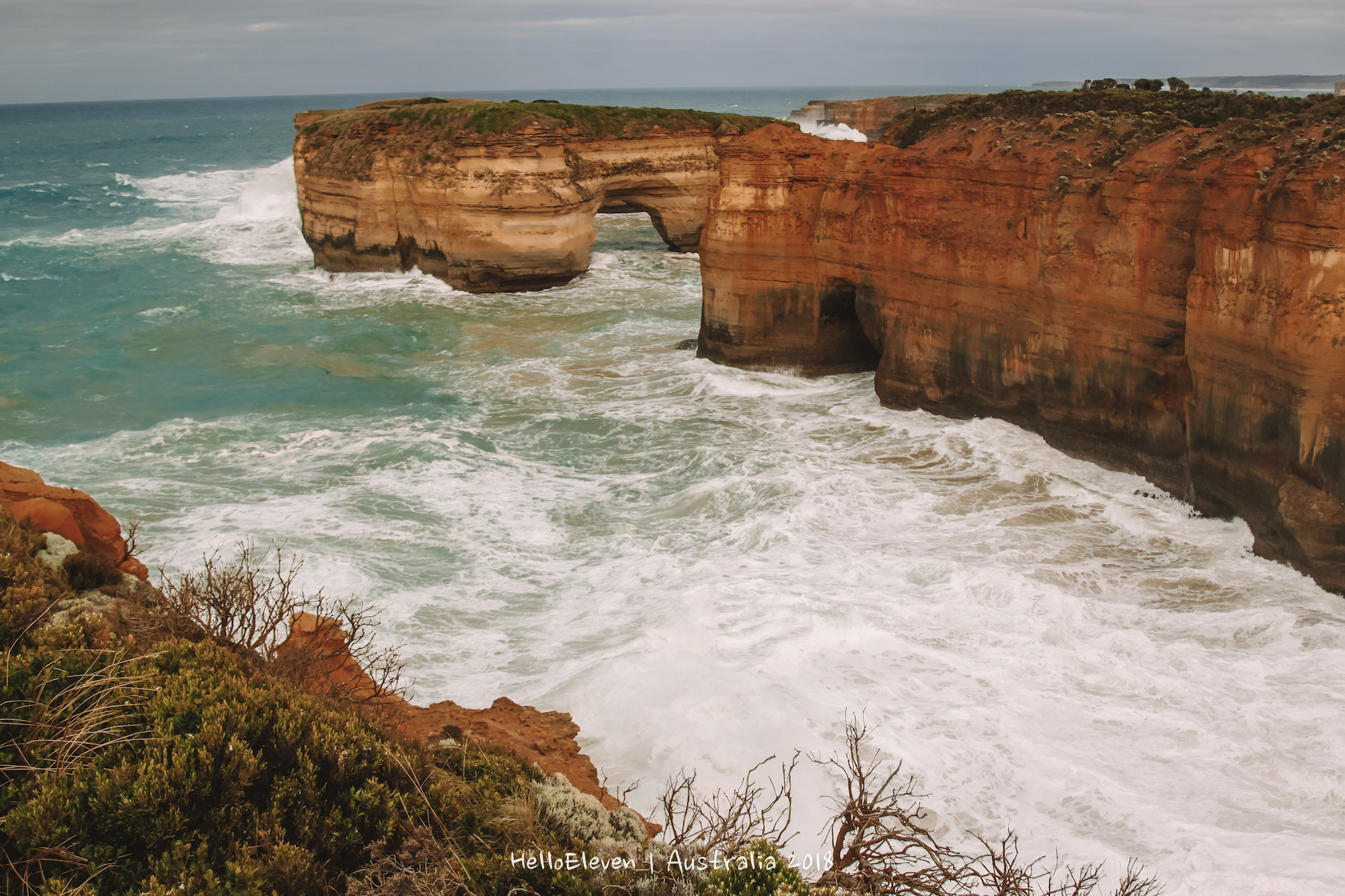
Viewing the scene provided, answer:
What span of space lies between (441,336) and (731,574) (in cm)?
1611

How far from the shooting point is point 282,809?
5676 mm

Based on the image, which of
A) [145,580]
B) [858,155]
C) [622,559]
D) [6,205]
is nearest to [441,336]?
[858,155]

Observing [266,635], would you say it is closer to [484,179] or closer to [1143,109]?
[1143,109]

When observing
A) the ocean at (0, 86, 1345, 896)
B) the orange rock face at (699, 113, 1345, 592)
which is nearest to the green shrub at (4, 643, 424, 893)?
the ocean at (0, 86, 1345, 896)

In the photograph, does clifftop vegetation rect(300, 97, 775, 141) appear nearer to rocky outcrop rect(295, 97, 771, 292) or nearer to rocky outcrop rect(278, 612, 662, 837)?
rocky outcrop rect(295, 97, 771, 292)

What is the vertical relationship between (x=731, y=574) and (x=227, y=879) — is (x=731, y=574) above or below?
below

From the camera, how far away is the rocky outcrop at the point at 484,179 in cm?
2952

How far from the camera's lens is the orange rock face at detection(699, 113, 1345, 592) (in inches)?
439

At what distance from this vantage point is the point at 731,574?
1195 cm

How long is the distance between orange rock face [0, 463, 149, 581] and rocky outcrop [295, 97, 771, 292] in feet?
70.6

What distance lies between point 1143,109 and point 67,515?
16.0m

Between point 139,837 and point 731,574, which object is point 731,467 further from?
point 139,837

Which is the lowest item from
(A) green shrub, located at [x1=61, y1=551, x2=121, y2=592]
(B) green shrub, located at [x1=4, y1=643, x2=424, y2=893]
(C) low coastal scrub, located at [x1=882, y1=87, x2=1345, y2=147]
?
(B) green shrub, located at [x1=4, y1=643, x2=424, y2=893]

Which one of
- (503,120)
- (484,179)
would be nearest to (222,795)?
(484,179)
